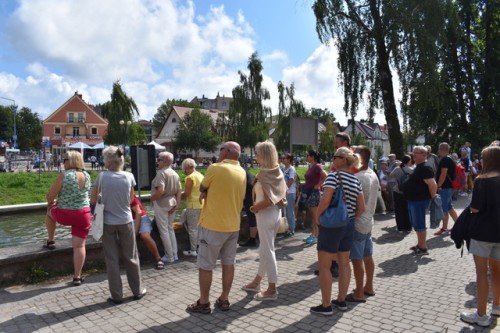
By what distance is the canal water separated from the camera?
9109 millimetres

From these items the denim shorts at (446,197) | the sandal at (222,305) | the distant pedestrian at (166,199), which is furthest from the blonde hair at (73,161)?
the denim shorts at (446,197)

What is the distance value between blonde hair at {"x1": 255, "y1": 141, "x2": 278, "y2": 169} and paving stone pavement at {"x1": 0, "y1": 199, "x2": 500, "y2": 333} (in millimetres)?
1654

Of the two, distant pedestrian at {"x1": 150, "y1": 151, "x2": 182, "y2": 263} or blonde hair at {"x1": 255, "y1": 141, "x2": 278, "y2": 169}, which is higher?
blonde hair at {"x1": 255, "y1": 141, "x2": 278, "y2": 169}

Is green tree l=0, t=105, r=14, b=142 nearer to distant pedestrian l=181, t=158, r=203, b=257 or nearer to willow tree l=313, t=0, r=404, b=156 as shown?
willow tree l=313, t=0, r=404, b=156

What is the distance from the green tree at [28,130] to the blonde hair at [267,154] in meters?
98.6

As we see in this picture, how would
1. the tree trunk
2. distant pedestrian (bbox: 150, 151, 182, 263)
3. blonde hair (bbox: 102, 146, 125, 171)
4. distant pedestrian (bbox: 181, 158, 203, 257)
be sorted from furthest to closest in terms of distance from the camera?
the tree trunk → distant pedestrian (bbox: 181, 158, 203, 257) → distant pedestrian (bbox: 150, 151, 182, 263) → blonde hair (bbox: 102, 146, 125, 171)

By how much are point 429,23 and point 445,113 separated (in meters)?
8.32

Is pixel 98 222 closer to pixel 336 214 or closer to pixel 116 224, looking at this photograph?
pixel 116 224

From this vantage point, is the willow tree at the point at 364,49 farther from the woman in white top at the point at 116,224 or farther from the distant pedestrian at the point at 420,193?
the woman in white top at the point at 116,224

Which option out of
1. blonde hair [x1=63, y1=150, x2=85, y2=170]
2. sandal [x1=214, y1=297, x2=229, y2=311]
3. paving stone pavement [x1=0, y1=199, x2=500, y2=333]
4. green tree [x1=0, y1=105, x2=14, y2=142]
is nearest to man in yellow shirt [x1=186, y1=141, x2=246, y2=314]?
sandal [x1=214, y1=297, x2=229, y2=311]

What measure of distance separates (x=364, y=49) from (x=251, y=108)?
1345 inches

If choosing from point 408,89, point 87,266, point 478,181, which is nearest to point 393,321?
point 478,181

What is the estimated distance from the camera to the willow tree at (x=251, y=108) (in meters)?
48.5

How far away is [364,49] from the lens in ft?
51.2
